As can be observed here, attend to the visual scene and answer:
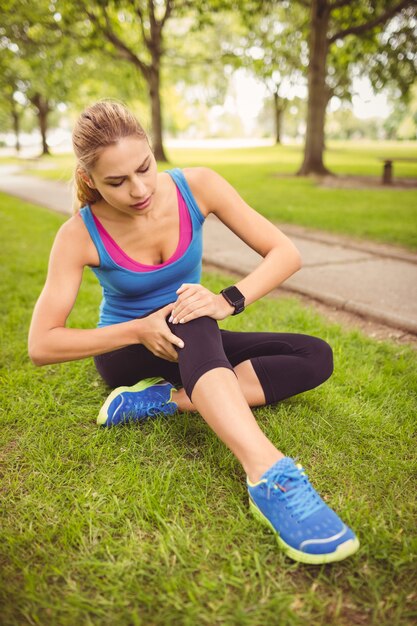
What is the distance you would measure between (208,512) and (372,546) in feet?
1.84

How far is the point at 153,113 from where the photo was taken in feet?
63.0

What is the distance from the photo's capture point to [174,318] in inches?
76.8

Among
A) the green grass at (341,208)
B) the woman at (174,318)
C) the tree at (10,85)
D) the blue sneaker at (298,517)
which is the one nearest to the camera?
the blue sneaker at (298,517)

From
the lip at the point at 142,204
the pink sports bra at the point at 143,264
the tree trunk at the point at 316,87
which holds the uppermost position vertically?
the tree trunk at the point at 316,87

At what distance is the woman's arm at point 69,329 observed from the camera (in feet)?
6.54

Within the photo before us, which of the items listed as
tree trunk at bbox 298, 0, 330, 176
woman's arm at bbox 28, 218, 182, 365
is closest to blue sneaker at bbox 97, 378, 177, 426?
woman's arm at bbox 28, 218, 182, 365

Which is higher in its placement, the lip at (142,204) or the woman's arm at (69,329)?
the lip at (142,204)

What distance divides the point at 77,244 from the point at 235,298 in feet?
2.38

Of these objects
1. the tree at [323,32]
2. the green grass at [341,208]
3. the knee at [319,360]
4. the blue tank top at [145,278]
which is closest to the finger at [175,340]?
the blue tank top at [145,278]

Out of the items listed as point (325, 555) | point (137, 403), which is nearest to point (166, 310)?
point (137, 403)

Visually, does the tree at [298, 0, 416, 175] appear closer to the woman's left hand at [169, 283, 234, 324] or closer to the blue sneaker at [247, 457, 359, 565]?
the woman's left hand at [169, 283, 234, 324]

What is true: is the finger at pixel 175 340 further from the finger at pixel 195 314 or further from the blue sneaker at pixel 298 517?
the blue sneaker at pixel 298 517

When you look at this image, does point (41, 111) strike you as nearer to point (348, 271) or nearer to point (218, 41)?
point (218, 41)

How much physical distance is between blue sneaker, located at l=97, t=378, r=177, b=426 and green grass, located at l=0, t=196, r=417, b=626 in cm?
5
